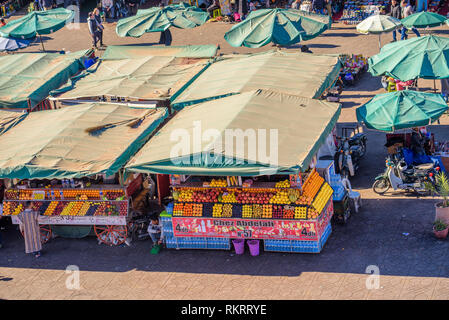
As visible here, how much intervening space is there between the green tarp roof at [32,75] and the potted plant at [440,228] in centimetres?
1147

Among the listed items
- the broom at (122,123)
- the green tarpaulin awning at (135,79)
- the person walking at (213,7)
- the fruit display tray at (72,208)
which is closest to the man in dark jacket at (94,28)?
the person walking at (213,7)

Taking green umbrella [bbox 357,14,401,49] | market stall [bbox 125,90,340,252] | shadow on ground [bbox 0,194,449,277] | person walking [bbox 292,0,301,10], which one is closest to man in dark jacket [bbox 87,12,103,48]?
person walking [bbox 292,0,301,10]

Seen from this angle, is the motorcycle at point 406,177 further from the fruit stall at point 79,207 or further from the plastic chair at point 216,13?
the plastic chair at point 216,13

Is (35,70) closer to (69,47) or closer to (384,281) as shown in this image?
(69,47)

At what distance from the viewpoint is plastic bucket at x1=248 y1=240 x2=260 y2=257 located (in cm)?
1295

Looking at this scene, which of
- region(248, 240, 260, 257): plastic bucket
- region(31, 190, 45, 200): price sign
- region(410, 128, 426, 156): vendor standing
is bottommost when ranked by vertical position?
region(248, 240, 260, 257): plastic bucket

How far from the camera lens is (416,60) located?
16.7 metres

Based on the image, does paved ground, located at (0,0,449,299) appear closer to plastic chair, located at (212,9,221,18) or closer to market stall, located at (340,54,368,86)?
market stall, located at (340,54,368,86)

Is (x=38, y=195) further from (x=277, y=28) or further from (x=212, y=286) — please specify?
(x=277, y=28)

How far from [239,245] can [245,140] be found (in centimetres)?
224

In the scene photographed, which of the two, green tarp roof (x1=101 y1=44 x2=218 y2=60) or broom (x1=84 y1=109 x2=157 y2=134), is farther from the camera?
green tarp roof (x1=101 y1=44 x2=218 y2=60)

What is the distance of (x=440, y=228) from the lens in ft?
41.6

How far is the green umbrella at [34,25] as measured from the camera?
891 inches

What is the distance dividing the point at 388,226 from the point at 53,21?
15.4 meters
